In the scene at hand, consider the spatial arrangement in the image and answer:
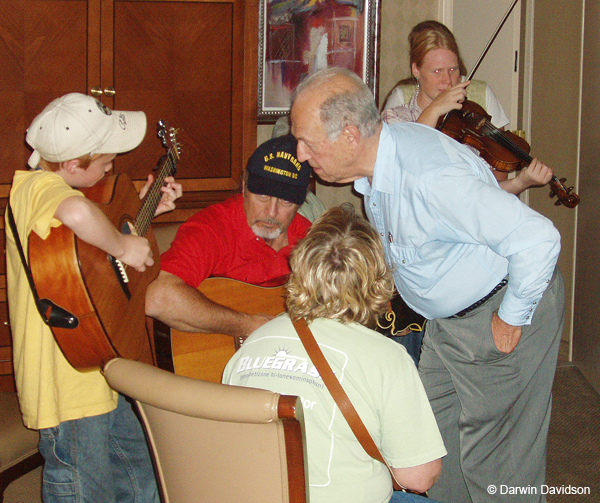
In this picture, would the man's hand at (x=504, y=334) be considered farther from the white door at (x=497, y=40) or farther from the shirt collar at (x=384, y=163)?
the white door at (x=497, y=40)

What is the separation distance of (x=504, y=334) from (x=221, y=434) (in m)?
0.89

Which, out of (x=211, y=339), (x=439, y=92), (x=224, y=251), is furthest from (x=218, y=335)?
(x=439, y=92)

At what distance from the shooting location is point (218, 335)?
2.07 metres

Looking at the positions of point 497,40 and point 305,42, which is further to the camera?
point 497,40

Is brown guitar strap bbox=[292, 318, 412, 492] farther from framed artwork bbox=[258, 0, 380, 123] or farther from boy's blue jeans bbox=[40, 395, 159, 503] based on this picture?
framed artwork bbox=[258, 0, 380, 123]

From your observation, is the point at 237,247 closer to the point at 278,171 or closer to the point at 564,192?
the point at 278,171

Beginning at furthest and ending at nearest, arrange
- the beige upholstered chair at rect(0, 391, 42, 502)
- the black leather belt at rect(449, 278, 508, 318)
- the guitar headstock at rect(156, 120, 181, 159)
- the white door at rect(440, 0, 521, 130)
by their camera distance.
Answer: the white door at rect(440, 0, 521, 130), the guitar headstock at rect(156, 120, 181, 159), the beige upholstered chair at rect(0, 391, 42, 502), the black leather belt at rect(449, 278, 508, 318)

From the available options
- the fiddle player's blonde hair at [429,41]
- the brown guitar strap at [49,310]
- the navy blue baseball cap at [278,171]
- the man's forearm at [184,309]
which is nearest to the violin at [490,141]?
the fiddle player's blonde hair at [429,41]

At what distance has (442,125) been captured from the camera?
2.65m

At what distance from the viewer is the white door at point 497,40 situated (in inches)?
159

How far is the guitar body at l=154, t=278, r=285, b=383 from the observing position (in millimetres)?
2020

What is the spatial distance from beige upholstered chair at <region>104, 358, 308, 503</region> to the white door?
3.58 m

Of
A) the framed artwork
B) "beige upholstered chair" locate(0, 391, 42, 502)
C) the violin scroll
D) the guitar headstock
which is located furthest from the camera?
the framed artwork

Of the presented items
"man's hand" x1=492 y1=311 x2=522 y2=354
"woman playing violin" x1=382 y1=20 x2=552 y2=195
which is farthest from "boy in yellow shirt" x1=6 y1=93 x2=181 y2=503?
"woman playing violin" x1=382 y1=20 x2=552 y2=195
